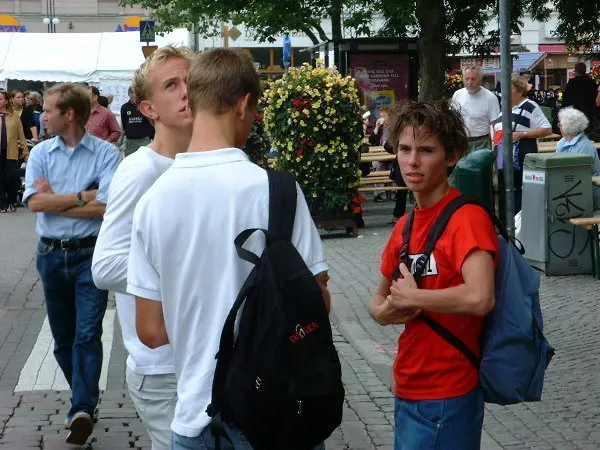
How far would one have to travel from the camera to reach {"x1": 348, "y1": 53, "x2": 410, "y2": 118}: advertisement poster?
19.6 m

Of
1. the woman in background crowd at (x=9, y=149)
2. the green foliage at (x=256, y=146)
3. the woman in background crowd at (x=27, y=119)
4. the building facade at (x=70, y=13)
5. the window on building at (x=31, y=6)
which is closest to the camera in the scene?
the green foliage at (x=256, y=146)

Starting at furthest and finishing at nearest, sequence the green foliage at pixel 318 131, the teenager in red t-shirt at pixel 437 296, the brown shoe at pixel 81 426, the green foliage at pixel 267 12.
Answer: the green foliage at pixel 267 12 → the green foliage at pixel 318 131 → the brown shoe at pixel 81 426 → the teenager in red t-shirt at pixel 437 296

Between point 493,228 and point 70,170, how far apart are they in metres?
3.34

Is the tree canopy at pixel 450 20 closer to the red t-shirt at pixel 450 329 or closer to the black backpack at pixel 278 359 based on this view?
the red t-shirt at pixel 450 329

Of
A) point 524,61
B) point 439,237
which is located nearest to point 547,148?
point 439,237

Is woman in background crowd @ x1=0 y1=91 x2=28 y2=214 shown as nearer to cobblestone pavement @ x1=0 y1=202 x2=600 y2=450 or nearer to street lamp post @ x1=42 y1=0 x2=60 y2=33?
cobblestone pavement @ x1=0 y1=202 x2=600 y2=450

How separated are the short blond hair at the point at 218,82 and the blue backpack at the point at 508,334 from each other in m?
0.82

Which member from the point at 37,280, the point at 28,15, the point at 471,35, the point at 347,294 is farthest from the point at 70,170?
the point at 28,15

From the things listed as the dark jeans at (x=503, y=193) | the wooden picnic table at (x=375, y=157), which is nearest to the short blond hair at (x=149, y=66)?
the dark jeans at (x=503, y=193)

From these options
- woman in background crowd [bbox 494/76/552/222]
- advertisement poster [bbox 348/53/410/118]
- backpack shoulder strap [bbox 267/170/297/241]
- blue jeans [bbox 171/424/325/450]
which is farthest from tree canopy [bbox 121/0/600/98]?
blue jeans [bbox 171/424/325/450]

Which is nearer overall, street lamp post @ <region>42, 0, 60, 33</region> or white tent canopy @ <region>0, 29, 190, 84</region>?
white tent canopy @ <region>0, 29, 190, 84</region>

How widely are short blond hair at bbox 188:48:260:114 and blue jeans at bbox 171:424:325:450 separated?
0.78 metres

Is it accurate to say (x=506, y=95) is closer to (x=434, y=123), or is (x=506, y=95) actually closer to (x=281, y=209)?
(x=434, y=123)

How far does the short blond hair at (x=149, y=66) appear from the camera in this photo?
4184mm
